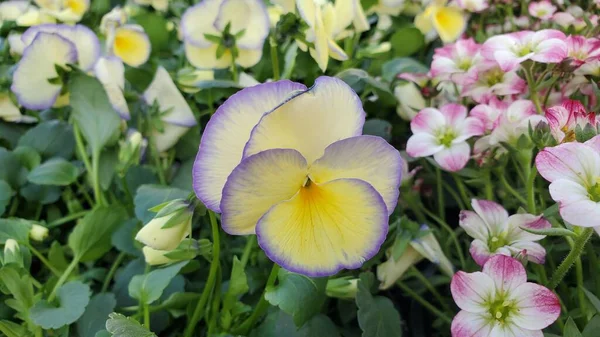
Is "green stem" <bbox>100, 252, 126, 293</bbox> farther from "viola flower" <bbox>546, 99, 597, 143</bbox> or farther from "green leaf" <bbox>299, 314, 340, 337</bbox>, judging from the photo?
"viola flower" <bbox>546, 99, 597, 143</bbox>

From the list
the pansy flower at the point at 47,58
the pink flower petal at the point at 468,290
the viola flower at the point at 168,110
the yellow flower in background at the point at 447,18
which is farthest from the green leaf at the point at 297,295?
the yellow flower in background at the point at 447,18

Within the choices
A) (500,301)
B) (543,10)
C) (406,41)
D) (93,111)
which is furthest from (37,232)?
(543,10)

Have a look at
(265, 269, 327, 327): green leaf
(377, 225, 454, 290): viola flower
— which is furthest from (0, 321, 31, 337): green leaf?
(377, 225, 454, 290): viola flower

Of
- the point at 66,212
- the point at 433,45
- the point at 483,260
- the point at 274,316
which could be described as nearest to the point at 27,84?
the point at 66,212

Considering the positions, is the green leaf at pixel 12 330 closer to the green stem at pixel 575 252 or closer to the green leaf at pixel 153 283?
the green leaf at pixel 153 283

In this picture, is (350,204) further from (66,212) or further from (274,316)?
(66,212)
